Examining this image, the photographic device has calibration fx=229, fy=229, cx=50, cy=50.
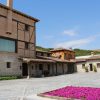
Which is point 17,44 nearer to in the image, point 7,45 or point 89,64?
point 7,45

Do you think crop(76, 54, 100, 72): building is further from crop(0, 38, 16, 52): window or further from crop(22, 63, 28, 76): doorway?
crop(0, 38, 16, 52): window

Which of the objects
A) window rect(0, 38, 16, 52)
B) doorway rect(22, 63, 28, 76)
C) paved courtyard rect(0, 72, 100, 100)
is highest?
window rect(0, 38, 16, 52)

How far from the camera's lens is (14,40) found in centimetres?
3234

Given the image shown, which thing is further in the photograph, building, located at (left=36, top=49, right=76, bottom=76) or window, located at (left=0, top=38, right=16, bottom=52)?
building, located at (left=36, top=49, right=76, bottom=76)

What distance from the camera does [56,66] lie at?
148 ft

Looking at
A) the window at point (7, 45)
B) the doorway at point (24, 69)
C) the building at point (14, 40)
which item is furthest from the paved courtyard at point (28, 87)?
the doorway at point (24, 69)

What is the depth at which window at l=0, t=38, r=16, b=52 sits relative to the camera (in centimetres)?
3038

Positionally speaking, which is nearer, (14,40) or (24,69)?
(14,40)

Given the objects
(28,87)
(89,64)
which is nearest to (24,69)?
(28,87)

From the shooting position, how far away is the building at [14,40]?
30.5m

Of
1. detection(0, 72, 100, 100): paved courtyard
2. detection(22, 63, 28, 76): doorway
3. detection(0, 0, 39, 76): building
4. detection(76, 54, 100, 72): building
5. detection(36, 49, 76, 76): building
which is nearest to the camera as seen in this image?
detection(0, 72, 100, 100): paved courtyard

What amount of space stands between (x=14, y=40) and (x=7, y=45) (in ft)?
5.02

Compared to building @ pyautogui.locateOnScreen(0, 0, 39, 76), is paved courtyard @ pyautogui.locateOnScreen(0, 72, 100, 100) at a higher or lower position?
lower

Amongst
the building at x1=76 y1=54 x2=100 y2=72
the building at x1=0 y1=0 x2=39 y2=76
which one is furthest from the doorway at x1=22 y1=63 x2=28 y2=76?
the building at x1=76 y1=54 x2=100 y2=72
